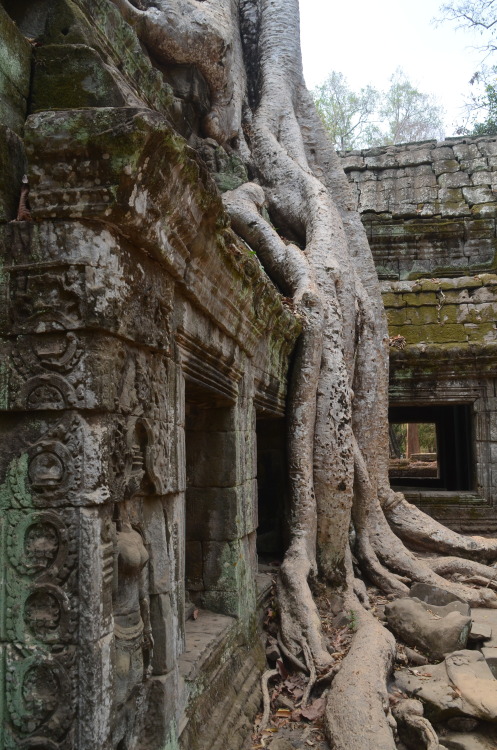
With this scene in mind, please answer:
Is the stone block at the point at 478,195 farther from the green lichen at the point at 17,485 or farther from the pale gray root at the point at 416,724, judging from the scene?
the green lichen at the point at 17,485

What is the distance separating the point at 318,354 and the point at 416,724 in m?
2.78

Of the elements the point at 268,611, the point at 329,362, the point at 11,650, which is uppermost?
the point at 329,362

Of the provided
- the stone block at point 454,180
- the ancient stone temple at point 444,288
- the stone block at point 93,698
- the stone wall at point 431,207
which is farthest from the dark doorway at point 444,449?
the stone block at point 93,698

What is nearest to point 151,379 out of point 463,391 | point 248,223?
point 248,223

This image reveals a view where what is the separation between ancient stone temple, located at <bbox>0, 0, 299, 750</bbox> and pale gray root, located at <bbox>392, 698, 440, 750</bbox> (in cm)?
106

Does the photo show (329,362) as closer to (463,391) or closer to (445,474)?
(463,391)

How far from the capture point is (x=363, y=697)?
320 centimetres

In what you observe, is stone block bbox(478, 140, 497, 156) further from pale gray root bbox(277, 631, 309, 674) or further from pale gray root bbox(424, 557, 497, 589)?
pale gray root bbox(277, 631, 309, 674)

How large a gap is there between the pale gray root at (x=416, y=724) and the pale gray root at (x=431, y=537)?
303 cm

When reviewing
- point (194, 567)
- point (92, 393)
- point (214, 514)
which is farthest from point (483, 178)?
point (92, 393)

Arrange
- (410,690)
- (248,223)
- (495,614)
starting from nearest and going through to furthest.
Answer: (410,690)
(495,614)
(248,223)

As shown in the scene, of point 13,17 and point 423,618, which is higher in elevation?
point 13,17

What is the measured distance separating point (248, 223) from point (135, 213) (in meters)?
3.65

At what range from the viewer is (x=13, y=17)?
237 cm
